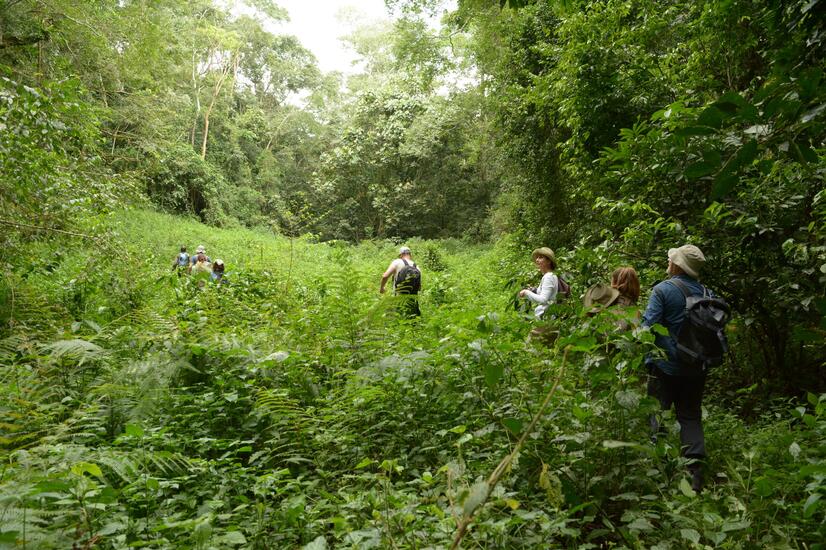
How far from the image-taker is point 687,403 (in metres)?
3.72

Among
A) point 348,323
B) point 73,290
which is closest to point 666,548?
point 348,323

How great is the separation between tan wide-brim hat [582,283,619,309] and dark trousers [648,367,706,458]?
0.85 metres

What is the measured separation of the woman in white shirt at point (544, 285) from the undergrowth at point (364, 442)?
0.29 metres

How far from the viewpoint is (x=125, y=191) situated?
8289 mm

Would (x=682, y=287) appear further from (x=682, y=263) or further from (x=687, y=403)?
(x=687, y=403)

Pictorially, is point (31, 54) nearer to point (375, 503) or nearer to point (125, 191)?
point (125, 191)

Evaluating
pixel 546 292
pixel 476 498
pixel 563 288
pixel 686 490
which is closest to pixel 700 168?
pixel 476 498

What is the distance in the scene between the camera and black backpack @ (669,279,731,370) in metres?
3.59

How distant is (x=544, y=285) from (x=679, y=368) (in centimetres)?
195

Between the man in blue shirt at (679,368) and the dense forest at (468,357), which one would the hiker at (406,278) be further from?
the man in blue shirt at (679,368)

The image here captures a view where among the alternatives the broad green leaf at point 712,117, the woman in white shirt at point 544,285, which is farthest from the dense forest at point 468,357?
the woman in white shirt at point 544,285

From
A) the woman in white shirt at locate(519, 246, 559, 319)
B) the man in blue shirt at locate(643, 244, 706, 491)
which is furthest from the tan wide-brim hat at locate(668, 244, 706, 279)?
the woman in white shirt at locate(519, 246, 559, 319)

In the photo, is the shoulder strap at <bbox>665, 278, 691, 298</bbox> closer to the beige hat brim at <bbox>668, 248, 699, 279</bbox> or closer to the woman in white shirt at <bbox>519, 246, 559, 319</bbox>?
the beige hat brim at <bbox>668, 248, 699, 279</bbox>

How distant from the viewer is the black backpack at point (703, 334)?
141 inches
